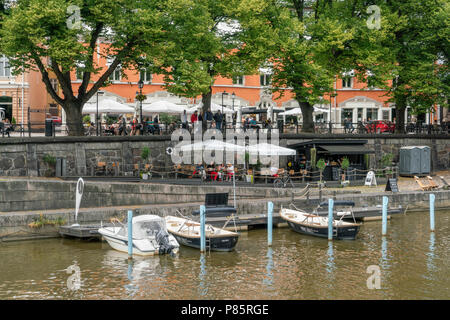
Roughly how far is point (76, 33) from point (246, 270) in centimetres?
1660

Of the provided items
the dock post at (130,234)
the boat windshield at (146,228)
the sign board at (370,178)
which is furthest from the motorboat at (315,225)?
the sign board at (370,178)

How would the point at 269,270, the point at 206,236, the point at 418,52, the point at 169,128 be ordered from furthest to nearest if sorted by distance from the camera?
1. the point at 418,52
2. the point at 169,128
3. the point at 206,236
4. the point at 269,270

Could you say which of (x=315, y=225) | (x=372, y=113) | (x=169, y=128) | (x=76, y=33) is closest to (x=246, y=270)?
(x=315, y=225)

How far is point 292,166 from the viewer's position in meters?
35.4

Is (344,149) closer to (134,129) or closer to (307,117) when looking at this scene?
(307,117)

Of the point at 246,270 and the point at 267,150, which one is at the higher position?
the point at 267,150

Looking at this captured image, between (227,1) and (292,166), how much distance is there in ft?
34.5

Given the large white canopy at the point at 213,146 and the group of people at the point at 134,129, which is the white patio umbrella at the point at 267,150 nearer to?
the large white canopy at the point at 213,146

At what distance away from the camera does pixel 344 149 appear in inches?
1416

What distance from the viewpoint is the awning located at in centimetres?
3534

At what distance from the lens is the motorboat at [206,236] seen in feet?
74.8

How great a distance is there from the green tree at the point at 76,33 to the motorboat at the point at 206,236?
10792 mm

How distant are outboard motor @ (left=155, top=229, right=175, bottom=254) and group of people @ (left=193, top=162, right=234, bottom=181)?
903 centimetres
